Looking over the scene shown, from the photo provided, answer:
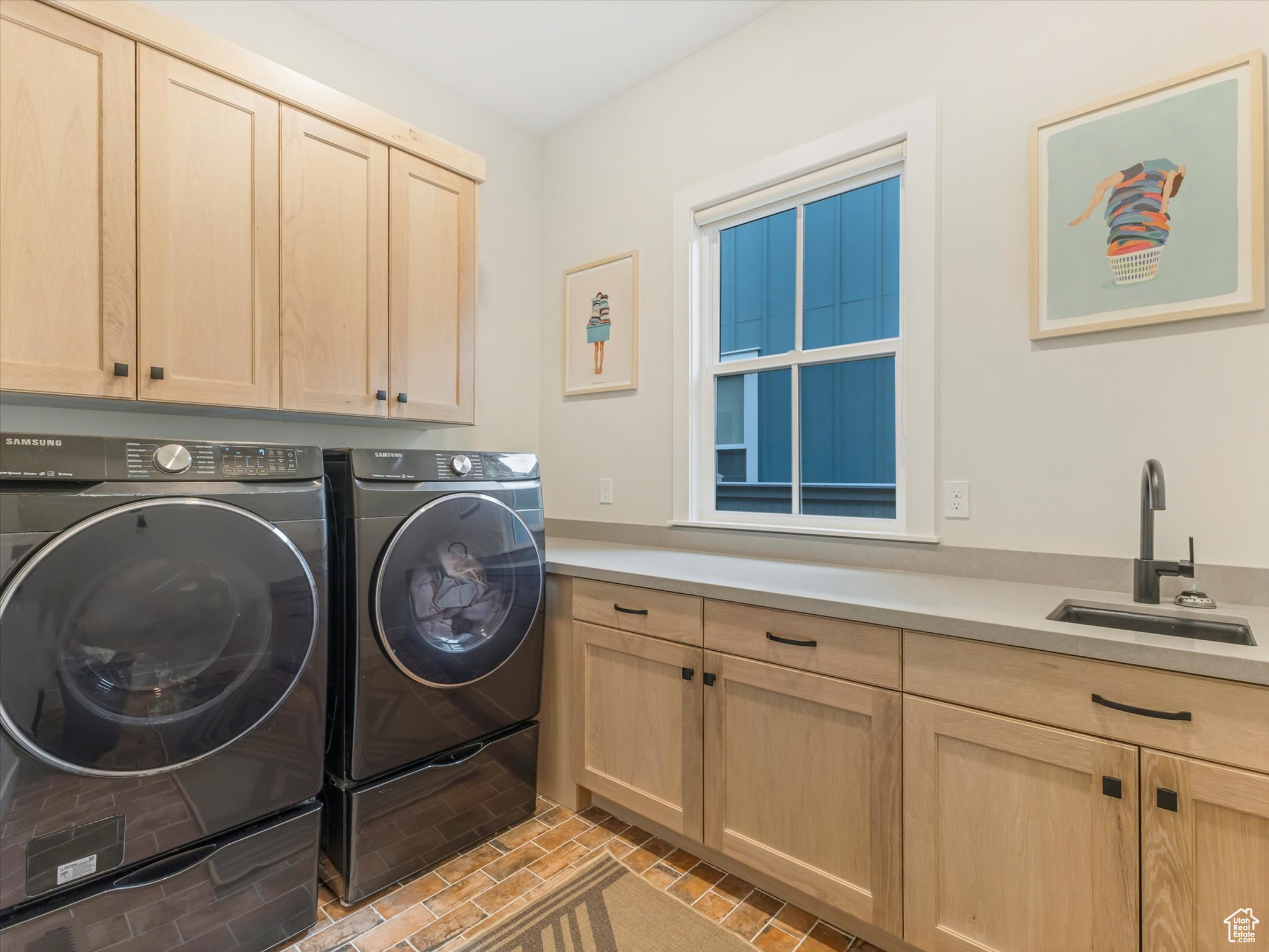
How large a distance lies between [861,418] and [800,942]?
3084mm

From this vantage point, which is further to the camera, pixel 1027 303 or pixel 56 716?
pixel 1027 303

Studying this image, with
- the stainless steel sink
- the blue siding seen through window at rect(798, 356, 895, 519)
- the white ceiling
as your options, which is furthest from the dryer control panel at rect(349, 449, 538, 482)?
the white ceiling

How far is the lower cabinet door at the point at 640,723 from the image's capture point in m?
1.77

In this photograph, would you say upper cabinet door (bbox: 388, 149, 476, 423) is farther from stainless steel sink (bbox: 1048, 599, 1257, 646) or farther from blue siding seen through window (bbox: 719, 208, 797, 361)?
stainless steel sink (bbox: 1048, 599, 1257, 646)

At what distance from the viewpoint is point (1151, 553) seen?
4.70 ft

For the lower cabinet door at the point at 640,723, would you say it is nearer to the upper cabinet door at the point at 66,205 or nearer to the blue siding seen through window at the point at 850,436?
the blue siding seen through window at the point at 850,436

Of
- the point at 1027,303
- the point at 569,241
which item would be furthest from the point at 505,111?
the point at 1027,303

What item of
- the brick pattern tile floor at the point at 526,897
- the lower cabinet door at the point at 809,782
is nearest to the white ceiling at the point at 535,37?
the lower cabinet door at the point at 809,782

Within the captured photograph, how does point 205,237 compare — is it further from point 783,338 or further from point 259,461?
point 783,338

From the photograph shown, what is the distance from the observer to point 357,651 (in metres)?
1.64

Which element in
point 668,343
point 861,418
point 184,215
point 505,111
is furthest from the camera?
point 861,418

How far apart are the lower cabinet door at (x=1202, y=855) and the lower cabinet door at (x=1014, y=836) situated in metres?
0.03

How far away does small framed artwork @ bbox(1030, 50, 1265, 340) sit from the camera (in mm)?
1448

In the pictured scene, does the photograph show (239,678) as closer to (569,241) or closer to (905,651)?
(905,651)
